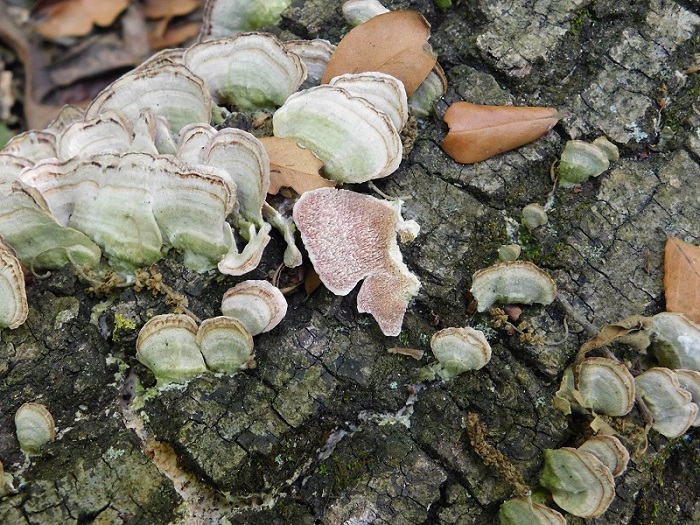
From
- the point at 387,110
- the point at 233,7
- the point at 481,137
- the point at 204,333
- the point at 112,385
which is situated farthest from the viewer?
the point at 233,7

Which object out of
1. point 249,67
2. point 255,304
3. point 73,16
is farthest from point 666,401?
point 73,16

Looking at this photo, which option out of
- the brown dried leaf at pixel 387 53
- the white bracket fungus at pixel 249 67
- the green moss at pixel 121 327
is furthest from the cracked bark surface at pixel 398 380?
the white bracket fungus at pixel 249 67

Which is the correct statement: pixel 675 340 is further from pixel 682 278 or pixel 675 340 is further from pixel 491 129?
pixel 491 129

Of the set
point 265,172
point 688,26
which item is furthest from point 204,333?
point 688,26

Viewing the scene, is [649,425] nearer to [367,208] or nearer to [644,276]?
[644,276]

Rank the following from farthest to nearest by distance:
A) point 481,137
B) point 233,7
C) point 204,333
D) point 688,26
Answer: point 233,7, point 688,26, point 481,137, point 204,333

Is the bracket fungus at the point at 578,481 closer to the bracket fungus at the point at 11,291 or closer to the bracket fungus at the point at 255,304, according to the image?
the bracket fungus at the point at 255,304
